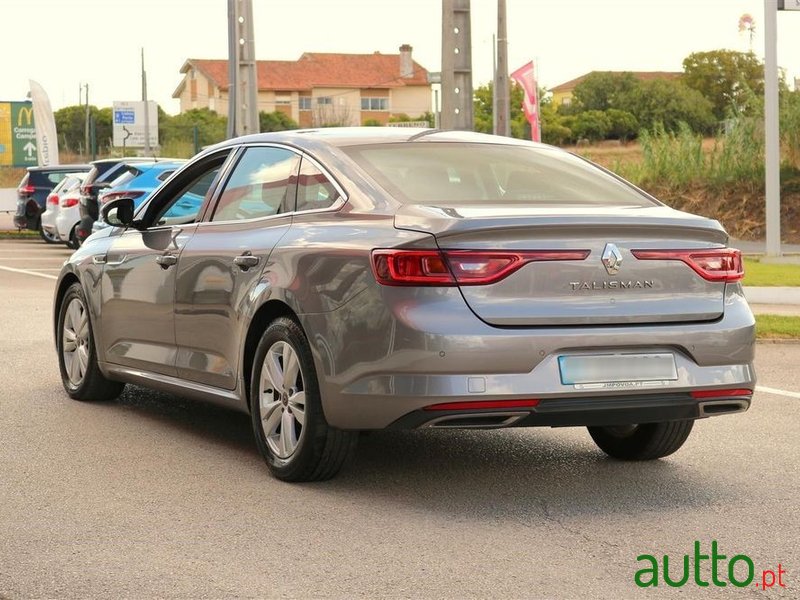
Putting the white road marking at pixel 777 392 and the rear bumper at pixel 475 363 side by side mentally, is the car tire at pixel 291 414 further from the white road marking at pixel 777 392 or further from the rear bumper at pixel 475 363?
the white road marking at pixel 777 392

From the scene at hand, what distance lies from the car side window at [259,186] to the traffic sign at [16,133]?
174ft

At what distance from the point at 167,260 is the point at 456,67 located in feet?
30.8

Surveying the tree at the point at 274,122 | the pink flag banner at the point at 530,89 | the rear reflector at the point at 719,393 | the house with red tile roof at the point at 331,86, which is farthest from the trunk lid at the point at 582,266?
the house with red tile roof at the point at 331,86

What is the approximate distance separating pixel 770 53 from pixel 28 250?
16.1 meters

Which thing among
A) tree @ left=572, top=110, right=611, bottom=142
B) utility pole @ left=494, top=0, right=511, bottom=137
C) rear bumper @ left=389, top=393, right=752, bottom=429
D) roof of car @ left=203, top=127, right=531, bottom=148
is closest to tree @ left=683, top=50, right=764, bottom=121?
tree @ left=572, top=110, right=611, bottom=142

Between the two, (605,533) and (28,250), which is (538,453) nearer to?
(605,533)

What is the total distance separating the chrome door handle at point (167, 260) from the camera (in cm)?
802

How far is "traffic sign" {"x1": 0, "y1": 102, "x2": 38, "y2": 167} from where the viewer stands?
58750mm

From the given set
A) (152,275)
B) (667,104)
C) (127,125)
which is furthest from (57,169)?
(667,104)

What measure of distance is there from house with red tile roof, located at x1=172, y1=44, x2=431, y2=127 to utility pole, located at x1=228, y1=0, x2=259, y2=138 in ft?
327

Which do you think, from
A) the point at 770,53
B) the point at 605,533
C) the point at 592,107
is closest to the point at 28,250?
the point at 770,53

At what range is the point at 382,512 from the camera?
6301 millimetres

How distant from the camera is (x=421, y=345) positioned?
6109mm

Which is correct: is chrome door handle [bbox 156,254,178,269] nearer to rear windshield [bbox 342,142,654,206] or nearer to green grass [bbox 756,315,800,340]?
rear windshield [bbox 342,142,654,206]
